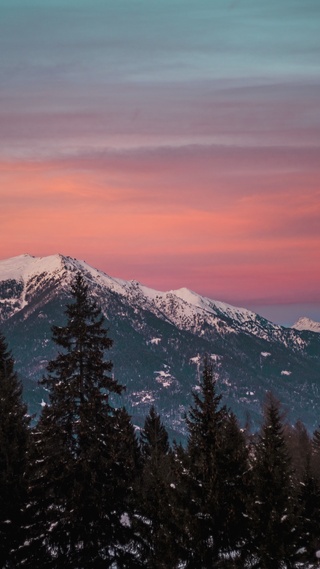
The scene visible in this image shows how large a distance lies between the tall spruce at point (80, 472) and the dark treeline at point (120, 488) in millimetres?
65

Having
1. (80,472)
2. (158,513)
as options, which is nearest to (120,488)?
(80,472)

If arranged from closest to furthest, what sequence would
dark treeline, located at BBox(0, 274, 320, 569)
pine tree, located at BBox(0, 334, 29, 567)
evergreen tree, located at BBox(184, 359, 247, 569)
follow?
evergreen tree, located at BBox(184, 359, 247, 569) < dark treeline, located at BBox(0, 274, 320, 569) < pine tree, located at BBox(0, 334, 29, 567)

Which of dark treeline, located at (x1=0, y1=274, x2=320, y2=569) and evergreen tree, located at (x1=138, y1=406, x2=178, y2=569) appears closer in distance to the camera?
dark treeline, located at (x1=0, y1=274, x2=320, y2=569)

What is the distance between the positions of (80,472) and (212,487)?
27.7 feet

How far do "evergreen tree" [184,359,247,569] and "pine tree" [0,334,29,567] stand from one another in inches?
387

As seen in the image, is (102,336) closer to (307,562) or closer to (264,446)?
(264,446)

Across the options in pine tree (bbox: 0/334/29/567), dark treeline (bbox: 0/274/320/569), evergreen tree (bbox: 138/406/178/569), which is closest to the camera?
dark treeline (bbox: 0/274/320/569)

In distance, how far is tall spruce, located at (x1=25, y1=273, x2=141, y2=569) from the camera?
4944 centimetres

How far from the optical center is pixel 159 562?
4809 cm

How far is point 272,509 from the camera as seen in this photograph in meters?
46.6

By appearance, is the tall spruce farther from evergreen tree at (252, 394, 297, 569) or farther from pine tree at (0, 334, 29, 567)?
evergreen tree at (252, 394, 297, 569)

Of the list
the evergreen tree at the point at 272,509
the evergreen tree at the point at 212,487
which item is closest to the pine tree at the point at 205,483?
the evergreen tree at the point at 212,487

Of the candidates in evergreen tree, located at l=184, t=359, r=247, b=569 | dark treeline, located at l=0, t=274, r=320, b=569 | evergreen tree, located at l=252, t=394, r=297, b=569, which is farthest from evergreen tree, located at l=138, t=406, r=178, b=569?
evergreen tree, located at l=252, t=394, r=297, b=569

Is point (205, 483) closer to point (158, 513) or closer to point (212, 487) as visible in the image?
point (212, 487)
